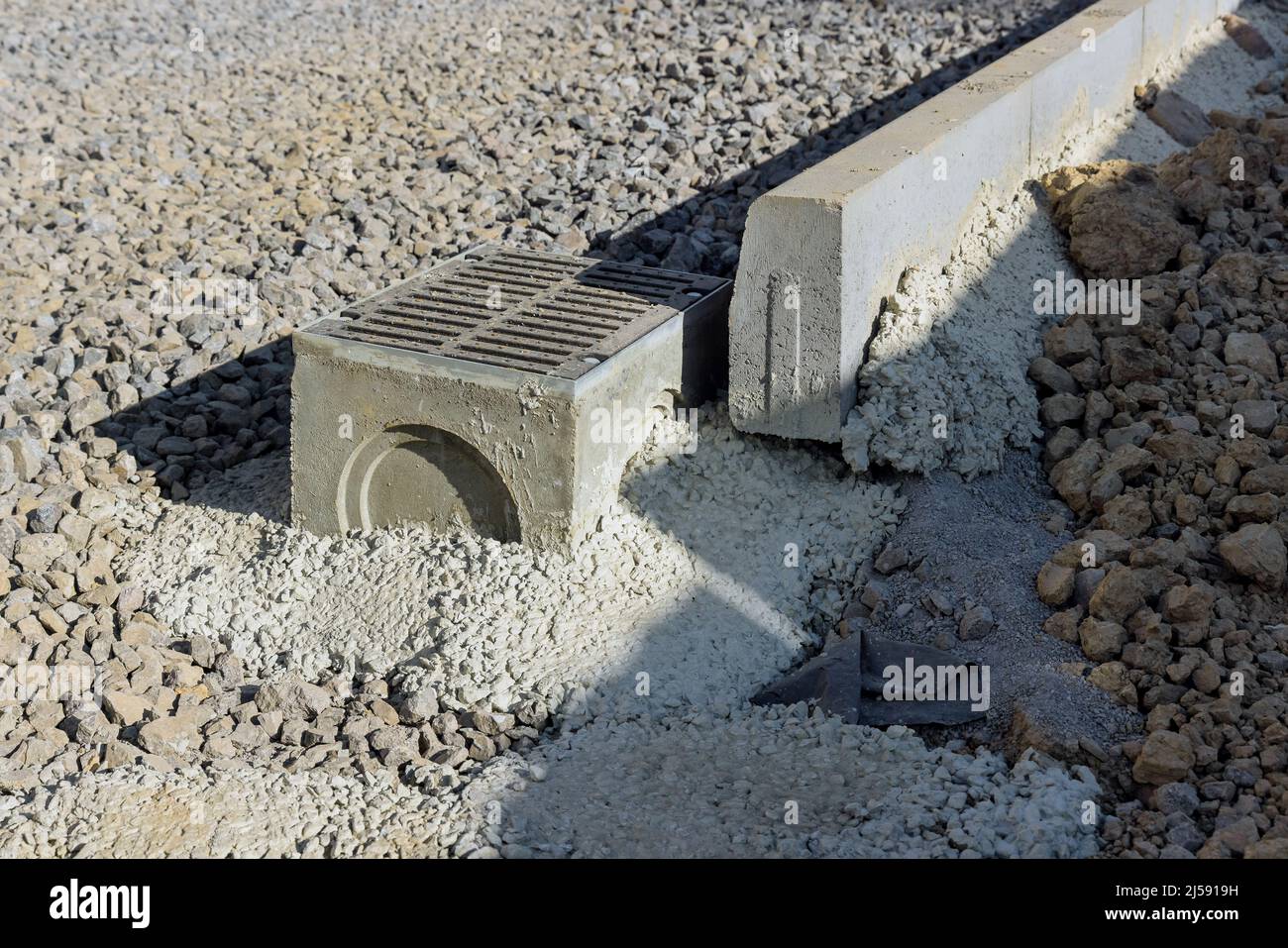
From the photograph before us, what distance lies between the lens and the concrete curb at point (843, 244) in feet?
16.6

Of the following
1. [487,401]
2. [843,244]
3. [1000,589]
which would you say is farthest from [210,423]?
[1000,589]

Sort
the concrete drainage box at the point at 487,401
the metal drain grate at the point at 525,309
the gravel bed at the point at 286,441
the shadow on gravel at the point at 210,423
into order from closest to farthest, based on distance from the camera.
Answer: the gravel bed at the point at 286,441, the concrete drainage box at the point at 487,401, the metal drain grate at the point at 525,309, the shadow on gravel at the point at 210,423

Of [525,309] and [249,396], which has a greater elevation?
[525,309]

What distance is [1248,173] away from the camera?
272 inches

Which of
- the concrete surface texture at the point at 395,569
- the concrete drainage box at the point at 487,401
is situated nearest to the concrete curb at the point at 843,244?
the concrete surface texture at the point at 395,569

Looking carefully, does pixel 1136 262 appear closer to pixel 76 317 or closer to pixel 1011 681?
pixel 1011 681

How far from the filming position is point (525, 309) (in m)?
5.40

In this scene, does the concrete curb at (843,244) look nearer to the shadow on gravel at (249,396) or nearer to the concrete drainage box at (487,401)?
the concrete drainage box at (487,401)

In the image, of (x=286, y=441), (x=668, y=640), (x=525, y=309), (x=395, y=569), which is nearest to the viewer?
(x=668, y=640)

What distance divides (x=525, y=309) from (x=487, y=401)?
27.8 inches

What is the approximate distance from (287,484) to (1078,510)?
296cm

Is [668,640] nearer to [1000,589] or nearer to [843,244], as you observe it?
[1000,589]

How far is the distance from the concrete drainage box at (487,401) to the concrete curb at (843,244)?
1.04 ft

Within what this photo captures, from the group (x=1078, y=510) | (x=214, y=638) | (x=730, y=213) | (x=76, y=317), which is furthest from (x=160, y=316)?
(x=1078, y=510)
